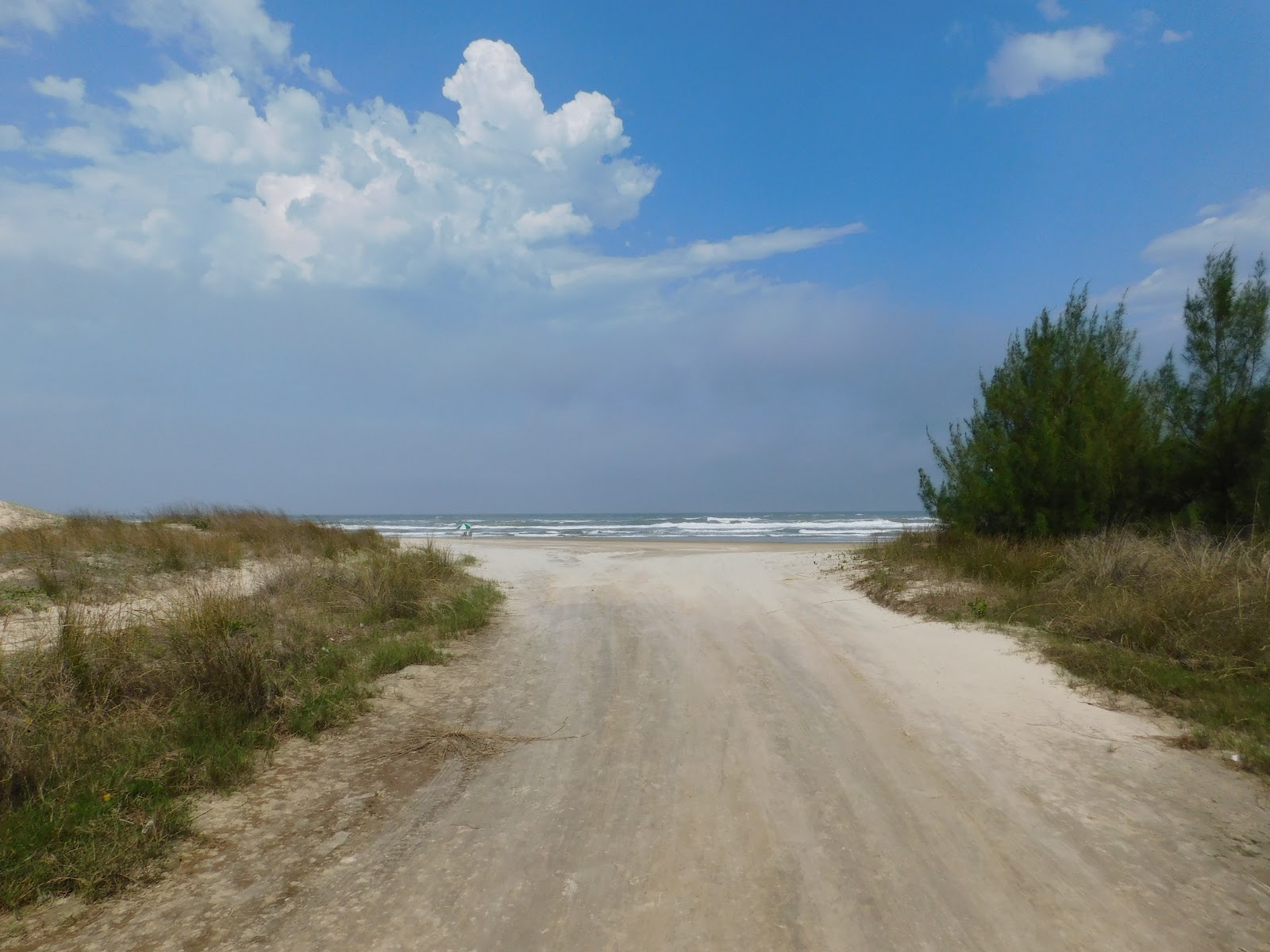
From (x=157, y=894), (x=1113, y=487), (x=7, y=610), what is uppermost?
(x=1113, y=487)

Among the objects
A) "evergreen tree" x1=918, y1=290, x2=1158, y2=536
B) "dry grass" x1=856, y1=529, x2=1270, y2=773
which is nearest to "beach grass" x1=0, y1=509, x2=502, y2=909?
"dry grass" x1=856, y1=529, x2=1270, y2=773

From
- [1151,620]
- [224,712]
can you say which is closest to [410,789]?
[224,712]

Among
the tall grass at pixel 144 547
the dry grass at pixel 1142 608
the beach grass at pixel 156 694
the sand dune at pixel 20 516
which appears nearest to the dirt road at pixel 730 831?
the beach grass at pixel 156 694

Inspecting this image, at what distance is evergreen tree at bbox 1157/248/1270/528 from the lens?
462 inches

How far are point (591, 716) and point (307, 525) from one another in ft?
50.6

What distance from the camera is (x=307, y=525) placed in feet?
61.1

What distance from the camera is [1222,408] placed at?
12367mm

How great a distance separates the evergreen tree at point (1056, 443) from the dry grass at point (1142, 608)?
968 millimetres

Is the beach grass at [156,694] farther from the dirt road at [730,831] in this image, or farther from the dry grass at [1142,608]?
the dry grass at [1142,608]

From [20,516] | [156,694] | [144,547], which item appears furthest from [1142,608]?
[20,516]

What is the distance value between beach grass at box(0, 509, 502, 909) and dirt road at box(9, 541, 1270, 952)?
0.27 metres

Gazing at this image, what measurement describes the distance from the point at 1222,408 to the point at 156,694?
1549 centimetres

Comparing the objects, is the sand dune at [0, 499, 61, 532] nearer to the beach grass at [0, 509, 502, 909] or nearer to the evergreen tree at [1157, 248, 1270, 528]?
the beach grass at [0, 509, 502, 909]

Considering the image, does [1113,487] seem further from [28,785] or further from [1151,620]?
[28,785]
